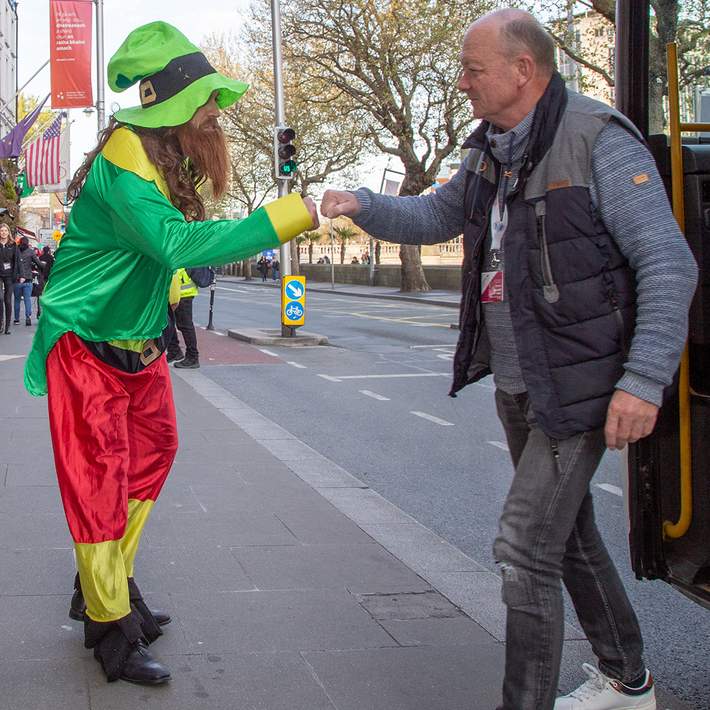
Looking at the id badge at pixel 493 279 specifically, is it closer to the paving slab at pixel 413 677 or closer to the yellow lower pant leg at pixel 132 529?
the paving slab at pixel 413 677

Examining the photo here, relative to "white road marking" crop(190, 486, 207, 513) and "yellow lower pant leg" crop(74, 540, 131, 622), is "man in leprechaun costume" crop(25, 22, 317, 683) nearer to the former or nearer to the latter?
"yellow lower pant leg" crop(74, 540, 131, 622)

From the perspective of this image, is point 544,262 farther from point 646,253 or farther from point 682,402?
point 682,402

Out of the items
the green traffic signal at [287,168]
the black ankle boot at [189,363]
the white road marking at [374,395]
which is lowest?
the white road marking at [374,395]

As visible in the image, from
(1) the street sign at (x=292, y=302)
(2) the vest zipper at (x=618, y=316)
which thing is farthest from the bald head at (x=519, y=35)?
(1) the street sign at (x=292, y=302)

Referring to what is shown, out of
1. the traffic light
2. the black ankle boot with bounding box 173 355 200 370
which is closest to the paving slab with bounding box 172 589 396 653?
the black ankle boot with bounding box 173 355 200 370

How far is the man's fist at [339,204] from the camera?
118 inches

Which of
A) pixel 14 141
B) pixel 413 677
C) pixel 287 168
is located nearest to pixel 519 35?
pixel 413 677

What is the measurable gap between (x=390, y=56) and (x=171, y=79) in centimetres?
2943

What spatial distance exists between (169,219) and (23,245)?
824 inches

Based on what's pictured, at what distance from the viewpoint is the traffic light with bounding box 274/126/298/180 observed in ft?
52.2

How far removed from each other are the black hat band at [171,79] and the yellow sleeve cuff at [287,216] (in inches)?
22.2

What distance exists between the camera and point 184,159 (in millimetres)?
3389

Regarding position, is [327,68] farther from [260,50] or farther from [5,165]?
[5,165]

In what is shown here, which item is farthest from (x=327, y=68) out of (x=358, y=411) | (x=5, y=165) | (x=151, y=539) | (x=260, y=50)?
(x=151, y=539)
